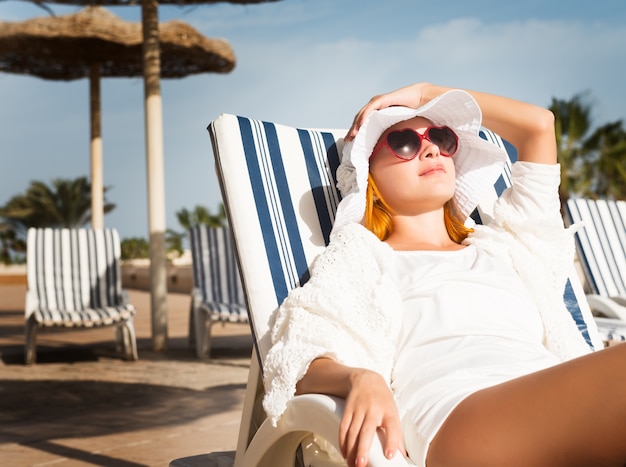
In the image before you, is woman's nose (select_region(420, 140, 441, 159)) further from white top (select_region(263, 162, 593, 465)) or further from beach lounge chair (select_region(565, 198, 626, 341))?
beach lounge chair (select_region(565, 198, 626, 341))

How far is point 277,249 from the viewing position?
202 cm

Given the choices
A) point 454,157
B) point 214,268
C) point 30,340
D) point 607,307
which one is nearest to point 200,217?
point 214,268

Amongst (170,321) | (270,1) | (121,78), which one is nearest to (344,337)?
(270,1)

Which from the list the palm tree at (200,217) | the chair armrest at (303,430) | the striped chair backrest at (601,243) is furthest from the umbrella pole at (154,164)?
the palm tree at (200,217)

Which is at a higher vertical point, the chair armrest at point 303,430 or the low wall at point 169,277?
the chair armrest at point 303,430

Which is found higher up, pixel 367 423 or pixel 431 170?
pixel 431 170

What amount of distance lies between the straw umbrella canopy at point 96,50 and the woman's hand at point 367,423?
8.21 m

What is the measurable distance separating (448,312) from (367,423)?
481 mm

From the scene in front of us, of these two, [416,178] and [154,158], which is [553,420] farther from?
[154,158]

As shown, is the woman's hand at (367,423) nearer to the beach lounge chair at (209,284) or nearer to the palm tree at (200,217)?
the beach lounge chair at (209,284)

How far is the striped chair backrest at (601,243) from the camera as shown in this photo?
450cm

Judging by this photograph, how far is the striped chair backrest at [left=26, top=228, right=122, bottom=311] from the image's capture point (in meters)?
6.71

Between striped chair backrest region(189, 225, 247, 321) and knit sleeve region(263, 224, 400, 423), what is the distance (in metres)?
4.79

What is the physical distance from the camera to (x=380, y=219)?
2.06 meters
